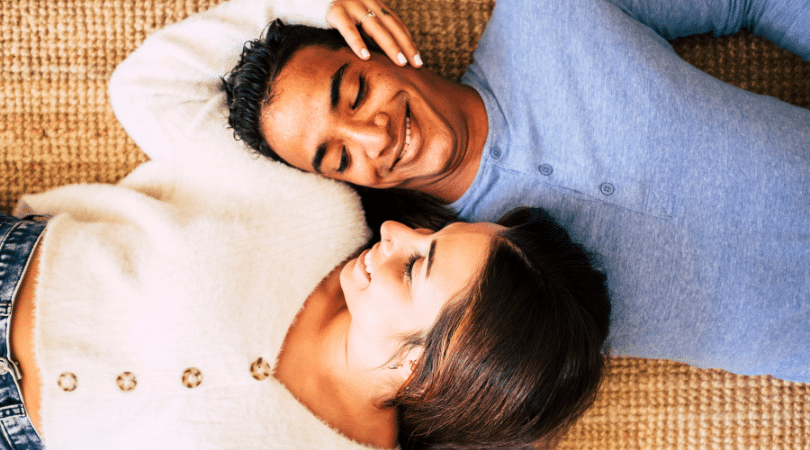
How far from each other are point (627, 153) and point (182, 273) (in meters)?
0.99

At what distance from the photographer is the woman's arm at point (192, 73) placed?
1221 mm

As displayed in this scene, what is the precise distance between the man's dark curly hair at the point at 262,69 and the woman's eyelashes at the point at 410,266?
45 cm

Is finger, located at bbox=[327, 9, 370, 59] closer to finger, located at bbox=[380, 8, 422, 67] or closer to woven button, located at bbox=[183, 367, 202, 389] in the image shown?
finger, located at bbox=[380, 8, 422, 67]

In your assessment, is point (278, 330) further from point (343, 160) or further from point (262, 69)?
point (262, 69)

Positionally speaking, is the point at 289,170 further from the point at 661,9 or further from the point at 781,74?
the point at 781,74

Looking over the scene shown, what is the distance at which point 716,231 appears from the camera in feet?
3.66

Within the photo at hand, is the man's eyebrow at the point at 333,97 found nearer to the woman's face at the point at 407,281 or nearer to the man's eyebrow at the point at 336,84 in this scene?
the man's eyebrow at the point at 336,84

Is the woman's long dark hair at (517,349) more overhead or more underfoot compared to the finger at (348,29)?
more underfoot

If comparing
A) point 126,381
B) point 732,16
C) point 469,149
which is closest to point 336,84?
point 469,149

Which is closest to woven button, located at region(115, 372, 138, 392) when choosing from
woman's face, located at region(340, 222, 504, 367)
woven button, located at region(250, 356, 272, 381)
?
woven button, located at region(250, 356, 272, 381)

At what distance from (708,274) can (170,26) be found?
4.62 feet

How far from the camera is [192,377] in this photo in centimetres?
101

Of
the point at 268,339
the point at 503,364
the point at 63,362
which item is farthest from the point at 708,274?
the point at 63,362

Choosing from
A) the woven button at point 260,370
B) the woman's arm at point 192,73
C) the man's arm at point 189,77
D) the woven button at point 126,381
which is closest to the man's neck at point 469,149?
the woman's arm at point 192,73
